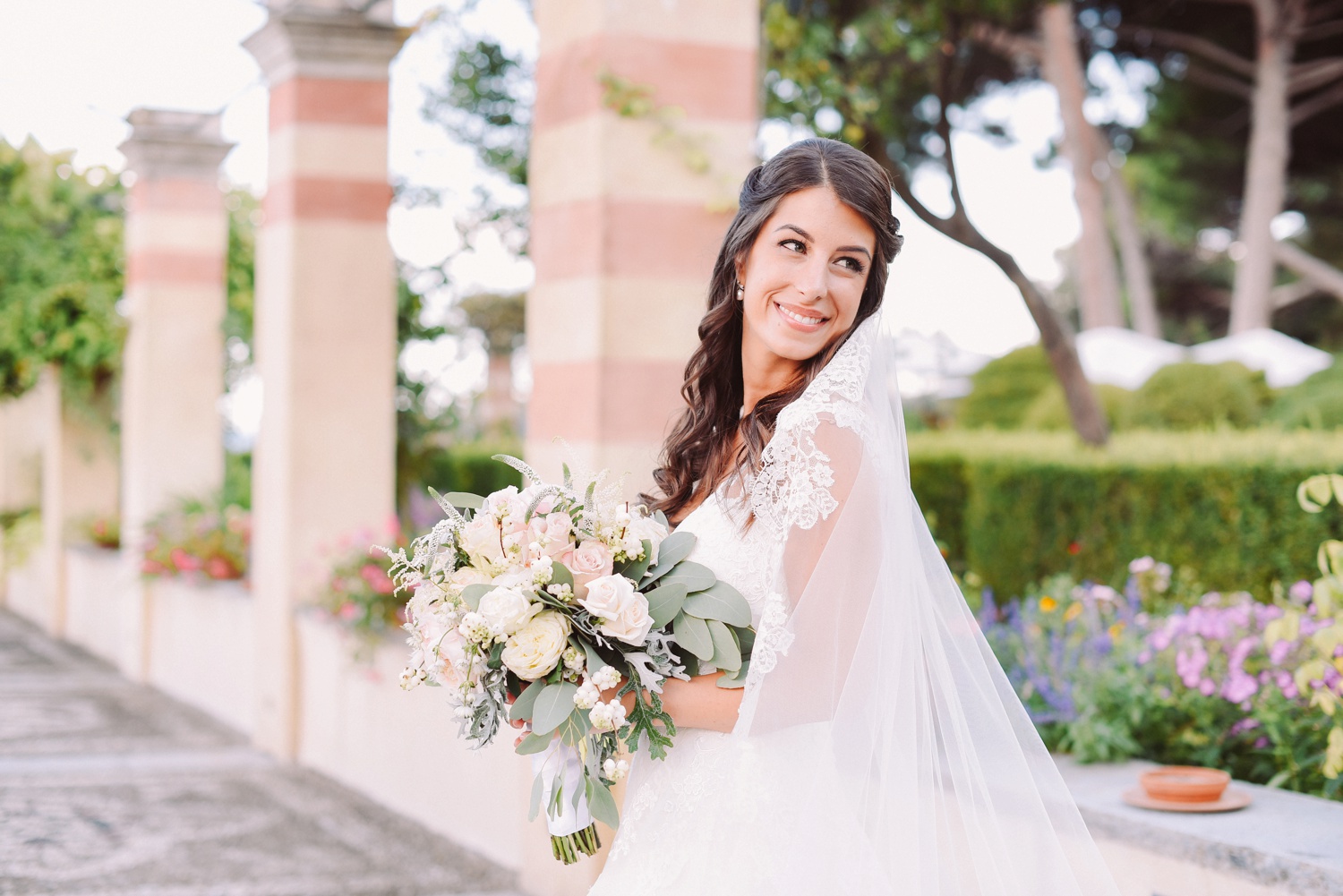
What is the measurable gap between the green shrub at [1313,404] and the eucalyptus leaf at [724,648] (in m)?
7.98

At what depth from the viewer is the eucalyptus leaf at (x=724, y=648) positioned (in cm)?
208

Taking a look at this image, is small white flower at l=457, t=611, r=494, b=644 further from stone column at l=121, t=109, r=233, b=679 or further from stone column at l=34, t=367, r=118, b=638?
stone column at l=34, t=367, r=118, b=638

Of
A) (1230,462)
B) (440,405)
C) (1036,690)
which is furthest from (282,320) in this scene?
(1230,462)

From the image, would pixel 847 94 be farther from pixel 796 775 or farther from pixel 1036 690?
pixel 796 775

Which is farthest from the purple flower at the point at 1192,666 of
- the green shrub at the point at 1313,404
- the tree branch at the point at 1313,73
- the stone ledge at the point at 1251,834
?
the tree branch at the point at 1313,73

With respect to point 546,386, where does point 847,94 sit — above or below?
above

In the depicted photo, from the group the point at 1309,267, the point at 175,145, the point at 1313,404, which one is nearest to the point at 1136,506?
the point at 1313,404

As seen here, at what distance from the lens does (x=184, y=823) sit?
19.3ft

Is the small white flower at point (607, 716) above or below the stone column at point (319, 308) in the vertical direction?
below

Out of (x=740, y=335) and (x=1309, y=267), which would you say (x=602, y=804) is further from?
(x=1309, y=267)

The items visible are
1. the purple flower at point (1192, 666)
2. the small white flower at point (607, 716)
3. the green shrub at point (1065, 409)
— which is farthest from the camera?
the green shrub at point (1065, 409)

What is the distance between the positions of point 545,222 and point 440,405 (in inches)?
200

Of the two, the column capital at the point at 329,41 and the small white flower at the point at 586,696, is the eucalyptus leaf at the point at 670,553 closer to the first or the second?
the small white flower at the point at 586,696

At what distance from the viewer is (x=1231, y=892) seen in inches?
111
